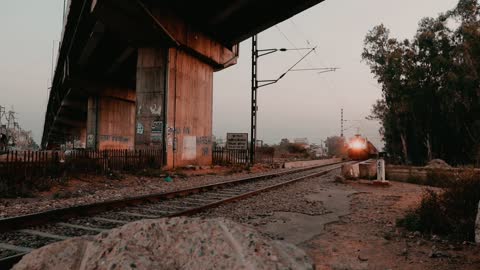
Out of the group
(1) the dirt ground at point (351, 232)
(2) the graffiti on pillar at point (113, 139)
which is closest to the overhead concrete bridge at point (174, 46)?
(1) the dirt ground at point (351, 232)

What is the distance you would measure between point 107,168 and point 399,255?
12215mm

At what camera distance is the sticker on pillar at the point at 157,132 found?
17.3 meters

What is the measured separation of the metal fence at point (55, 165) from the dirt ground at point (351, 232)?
6.49 m

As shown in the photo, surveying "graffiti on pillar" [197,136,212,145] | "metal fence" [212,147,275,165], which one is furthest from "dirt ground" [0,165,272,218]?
"metal fence" [212,147,275,165]

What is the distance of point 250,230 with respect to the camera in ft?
7.92

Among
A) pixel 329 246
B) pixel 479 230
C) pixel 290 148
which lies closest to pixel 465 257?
pixel 479 230

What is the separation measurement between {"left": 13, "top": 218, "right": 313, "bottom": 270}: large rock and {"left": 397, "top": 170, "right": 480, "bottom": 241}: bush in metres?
4.10

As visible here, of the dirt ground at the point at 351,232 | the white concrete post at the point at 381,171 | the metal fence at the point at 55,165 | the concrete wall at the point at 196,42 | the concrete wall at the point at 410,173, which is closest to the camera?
the dirt ground at the point at 351,232

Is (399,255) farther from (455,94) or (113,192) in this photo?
(455,94)

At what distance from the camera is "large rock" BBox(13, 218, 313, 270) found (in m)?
1.99

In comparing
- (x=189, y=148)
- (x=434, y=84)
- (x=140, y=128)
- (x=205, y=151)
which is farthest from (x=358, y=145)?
(x=140, y=128)

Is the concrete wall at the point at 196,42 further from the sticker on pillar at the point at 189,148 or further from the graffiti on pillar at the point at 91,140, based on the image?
the graffiti on pillar at the point at 91,140

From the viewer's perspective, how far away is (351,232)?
5.58 m

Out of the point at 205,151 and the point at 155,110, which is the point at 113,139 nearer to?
the point at 205,151
